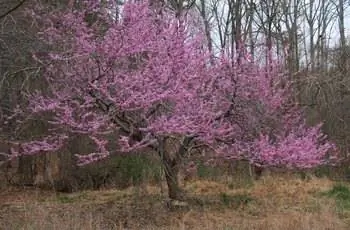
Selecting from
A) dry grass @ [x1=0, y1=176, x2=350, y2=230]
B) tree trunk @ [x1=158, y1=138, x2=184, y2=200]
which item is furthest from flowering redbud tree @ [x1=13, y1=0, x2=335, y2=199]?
dry grass @ [x1=0, y1=176, x2=350, y2=230]

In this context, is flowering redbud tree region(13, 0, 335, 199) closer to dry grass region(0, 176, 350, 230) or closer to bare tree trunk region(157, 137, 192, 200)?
bare tree trunk region(157, 137, 192, 200)

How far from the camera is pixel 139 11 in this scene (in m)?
10.2

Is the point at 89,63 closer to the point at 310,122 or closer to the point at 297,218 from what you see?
the point at 297,218

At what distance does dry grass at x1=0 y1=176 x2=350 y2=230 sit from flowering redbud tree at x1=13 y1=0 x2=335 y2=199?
935mm

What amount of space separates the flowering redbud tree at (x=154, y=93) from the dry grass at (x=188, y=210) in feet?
3.07

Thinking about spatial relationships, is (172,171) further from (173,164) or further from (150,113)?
(150,113)

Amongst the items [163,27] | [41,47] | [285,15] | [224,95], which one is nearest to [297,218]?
[224,95]

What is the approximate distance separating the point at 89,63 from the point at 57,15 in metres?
1.07

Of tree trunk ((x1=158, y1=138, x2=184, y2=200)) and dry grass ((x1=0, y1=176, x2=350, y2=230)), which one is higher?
tree trunk ((x1=158, y1=138, x2=184, y2=200))

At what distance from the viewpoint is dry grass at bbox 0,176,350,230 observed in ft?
30.0

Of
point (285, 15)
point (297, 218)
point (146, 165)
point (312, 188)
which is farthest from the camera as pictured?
point (285, 15)

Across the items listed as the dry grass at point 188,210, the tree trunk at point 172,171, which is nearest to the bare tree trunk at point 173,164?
the tree trunk at point 172,171

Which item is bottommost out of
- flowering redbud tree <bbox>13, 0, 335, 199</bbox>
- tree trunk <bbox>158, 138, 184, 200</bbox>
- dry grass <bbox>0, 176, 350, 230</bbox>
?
dry grass <bbox>0, 176, 350, 230</bbox>

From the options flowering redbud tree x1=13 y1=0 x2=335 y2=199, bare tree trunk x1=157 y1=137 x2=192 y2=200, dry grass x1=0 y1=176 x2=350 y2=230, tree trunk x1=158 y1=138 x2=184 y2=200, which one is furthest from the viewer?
tree trunk x1=158 y1=138 x2=184 y2=200
